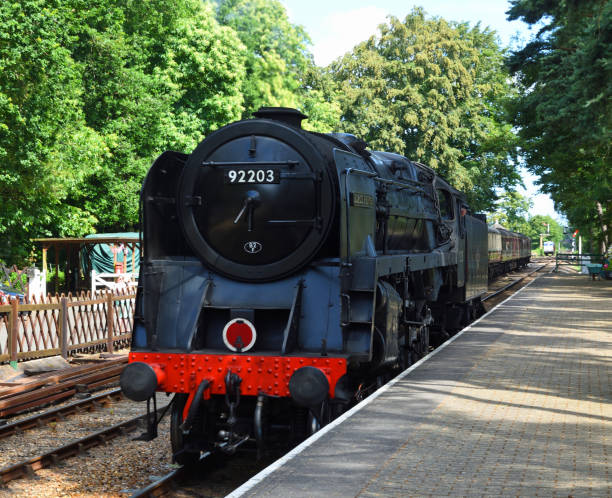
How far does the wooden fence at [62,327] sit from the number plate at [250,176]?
7491 mm

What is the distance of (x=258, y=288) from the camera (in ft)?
26.5

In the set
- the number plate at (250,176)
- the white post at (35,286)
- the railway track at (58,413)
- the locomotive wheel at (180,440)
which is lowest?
the railway track at (58,413)

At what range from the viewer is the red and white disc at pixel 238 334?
25.6 ft

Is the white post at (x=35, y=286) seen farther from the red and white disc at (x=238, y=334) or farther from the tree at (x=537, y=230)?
the tree at (x=537, y=230)

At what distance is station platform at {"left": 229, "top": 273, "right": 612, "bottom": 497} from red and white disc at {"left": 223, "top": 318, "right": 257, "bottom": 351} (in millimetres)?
1241

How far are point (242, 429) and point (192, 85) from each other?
2518 centimetres

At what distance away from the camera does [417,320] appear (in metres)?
11.4

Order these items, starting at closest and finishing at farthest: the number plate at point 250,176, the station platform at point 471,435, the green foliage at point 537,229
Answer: the station platform at point 471,435, the number plate at point 250,176, the green foliage at point 537,229

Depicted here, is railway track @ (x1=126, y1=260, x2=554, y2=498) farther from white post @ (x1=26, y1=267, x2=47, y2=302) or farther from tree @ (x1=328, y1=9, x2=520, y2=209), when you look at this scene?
tree @ (x1=328, y1=9, x2=520, y2=209)

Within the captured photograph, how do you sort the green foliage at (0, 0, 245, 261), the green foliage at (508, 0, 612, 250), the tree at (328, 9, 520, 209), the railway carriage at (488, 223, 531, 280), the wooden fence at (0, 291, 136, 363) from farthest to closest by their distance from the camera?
the tree at (328, 9, 520, 209), the railway carriage at (488, 223, 531, 280), the green foliage at (0, 0, 245, 261), the green foliage at (508, 0, 612, 250), the wooden fence at (0, 291, 136, 363)

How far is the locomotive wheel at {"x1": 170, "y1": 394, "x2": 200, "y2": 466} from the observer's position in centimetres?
762

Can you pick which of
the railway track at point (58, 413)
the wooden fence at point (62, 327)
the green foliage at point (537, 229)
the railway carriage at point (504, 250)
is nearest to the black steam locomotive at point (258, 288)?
the railway track at point (58, 413)

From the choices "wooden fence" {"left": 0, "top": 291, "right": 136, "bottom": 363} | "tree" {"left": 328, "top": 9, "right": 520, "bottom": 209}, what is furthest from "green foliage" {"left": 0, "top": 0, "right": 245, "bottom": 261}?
"tree" {"left": 328, "top": 9, "right": 520, "bottom": 209}

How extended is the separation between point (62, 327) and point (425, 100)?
109 feet
